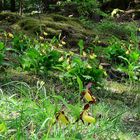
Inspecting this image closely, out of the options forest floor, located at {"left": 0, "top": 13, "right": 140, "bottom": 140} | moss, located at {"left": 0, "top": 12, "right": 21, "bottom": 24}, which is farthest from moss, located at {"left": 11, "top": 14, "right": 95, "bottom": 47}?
moss, located at {"left": 0, "top": 12, "right": 21, "bottom": 24}

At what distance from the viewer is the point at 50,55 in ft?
17.8

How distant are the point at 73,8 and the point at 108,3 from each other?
3.12 m

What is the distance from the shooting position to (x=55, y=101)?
8.71 feet

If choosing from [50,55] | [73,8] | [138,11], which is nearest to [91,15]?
[73,8]

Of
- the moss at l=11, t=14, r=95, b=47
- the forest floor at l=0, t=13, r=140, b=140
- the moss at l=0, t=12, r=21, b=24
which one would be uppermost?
the forest floor at l=0, t=13, r=140, b=140

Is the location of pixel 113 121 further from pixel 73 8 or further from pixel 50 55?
pixel 73 8

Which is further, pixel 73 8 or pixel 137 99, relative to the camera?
pixel 73 8

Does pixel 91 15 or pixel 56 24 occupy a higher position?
pixel 56 24

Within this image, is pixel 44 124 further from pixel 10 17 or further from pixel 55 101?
pixel 10 17

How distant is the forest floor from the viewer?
111 inches

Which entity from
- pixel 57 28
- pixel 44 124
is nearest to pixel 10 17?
pixel 57 28

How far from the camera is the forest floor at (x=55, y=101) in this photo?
2.81 metres

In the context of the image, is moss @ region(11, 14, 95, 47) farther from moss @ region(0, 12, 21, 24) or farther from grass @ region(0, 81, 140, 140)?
grass @ region(0, 81, 140, 140)

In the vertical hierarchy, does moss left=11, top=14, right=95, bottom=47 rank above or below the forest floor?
below
